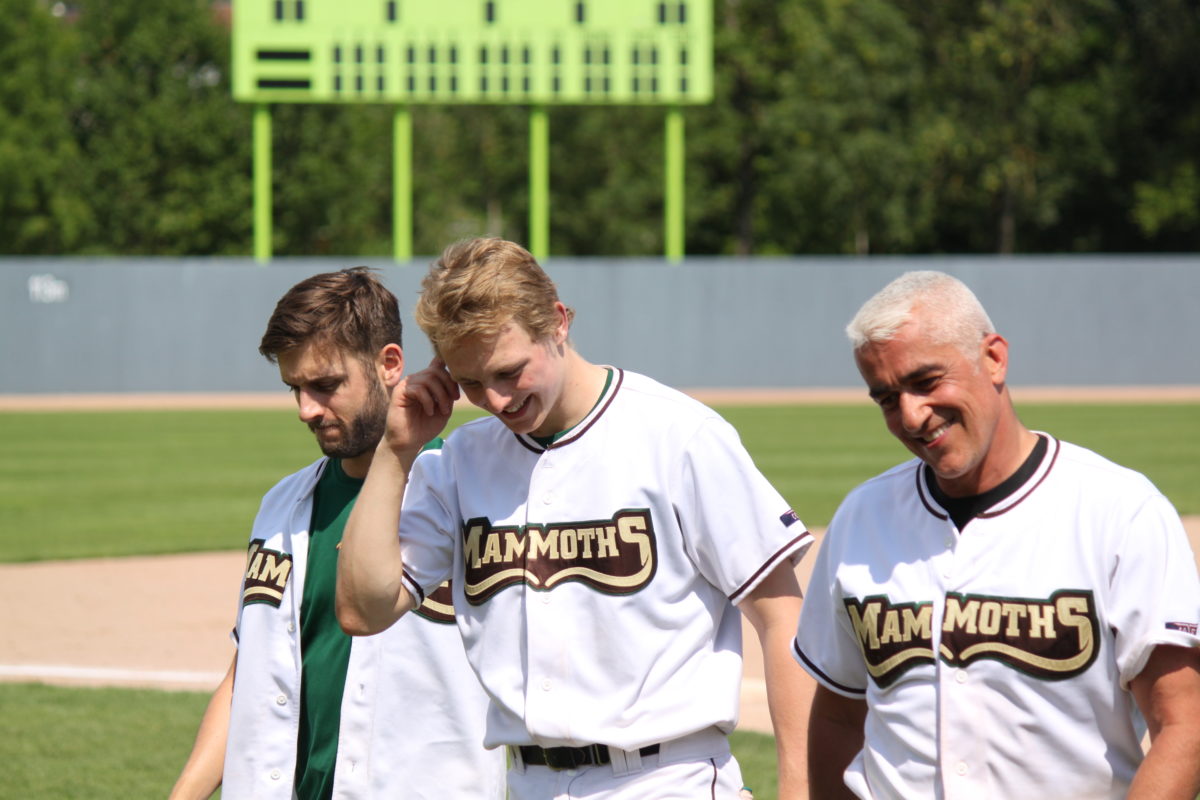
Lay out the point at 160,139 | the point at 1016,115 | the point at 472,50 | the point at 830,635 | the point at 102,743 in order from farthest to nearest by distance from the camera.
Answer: the point at 1016,115 < the point at 160,139 < the point at 472,50 < the point at 102,743 < the point at 830,635

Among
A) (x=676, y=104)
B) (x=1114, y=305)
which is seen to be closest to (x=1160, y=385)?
(x=1114, y=305)

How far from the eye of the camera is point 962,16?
47031mm

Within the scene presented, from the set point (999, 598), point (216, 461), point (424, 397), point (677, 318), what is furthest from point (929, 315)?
point (677, 318)

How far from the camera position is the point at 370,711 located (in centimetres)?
313

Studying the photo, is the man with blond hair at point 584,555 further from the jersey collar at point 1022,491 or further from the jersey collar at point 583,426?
the jersey collar at point 1022,491

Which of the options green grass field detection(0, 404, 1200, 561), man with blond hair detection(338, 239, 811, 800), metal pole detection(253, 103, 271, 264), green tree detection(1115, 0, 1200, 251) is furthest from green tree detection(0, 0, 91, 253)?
man with blond hair detection(338, 239, 811, 800)

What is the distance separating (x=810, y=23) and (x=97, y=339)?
24.4 m

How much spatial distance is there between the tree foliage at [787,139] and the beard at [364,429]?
3980 centimetres

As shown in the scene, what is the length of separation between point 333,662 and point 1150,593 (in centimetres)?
169

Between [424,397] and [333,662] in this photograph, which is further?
[333,662]

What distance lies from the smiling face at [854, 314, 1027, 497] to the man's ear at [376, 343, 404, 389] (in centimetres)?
115

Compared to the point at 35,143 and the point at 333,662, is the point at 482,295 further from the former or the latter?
the point at 35,143

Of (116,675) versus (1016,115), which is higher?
(1016,115)

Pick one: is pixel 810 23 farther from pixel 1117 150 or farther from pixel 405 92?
pixel 405 92
